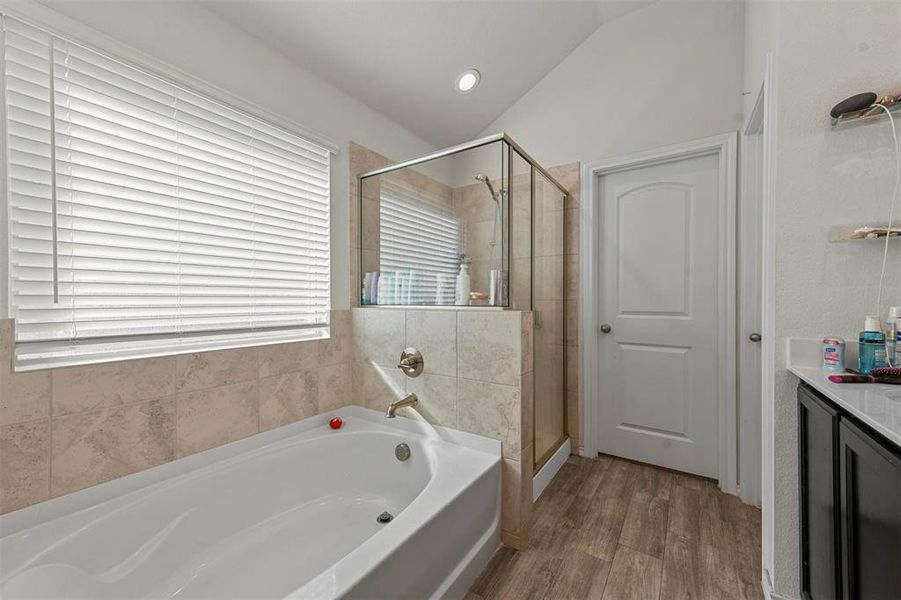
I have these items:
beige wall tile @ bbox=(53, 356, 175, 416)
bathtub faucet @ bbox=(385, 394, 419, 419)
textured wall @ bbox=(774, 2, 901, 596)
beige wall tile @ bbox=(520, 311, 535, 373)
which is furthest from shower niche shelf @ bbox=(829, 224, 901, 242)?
beige wall tile @ bbox=(53, 356, 175, 416)

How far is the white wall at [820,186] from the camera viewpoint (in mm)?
1125

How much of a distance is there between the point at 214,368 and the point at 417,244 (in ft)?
3.68

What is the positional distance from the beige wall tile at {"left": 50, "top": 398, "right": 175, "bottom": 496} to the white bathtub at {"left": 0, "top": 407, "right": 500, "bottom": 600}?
0.15 ft

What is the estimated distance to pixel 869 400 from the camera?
0.89 metres

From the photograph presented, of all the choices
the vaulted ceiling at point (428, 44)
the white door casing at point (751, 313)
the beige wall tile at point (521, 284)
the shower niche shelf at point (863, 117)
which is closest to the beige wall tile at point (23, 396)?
the vaulted ceiling at point (428, 44)

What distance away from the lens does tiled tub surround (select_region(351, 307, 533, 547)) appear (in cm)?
158

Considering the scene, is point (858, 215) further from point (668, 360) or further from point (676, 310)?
point (668, 360)

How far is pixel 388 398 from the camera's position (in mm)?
1957

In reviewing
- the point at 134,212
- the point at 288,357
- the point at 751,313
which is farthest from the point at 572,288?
the point at 134,212

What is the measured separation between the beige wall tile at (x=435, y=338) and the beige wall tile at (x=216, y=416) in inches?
30.5

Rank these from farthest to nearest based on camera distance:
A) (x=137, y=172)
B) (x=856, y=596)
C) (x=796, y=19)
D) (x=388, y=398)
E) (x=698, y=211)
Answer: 1. (x=698, y=211)
2. (x=388, y=398)
3. (x=137, y=172)
4. (x=796, y=19)
5. (x=856, y=596)

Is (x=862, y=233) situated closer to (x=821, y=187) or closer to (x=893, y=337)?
(x=821, y=187)

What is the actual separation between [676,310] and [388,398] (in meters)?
1.78

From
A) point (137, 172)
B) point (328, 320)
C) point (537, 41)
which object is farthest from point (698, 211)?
point (137, 172)
